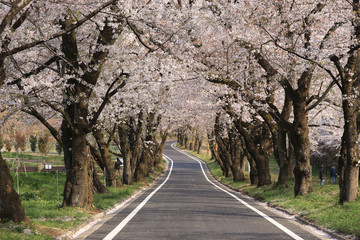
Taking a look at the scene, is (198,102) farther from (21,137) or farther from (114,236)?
(21,137)

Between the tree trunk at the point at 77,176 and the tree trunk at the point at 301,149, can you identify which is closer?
the tree trunk at the point at 77,176

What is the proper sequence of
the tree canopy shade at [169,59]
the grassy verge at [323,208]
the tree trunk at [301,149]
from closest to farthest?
1. the grassy verge at [323,208]
2. the tree canopy shade at [169,59]
3. the tree trunk at [301,149]

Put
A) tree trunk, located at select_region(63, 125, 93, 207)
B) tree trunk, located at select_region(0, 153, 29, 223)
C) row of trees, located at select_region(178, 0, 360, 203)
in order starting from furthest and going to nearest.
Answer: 1. tree trunk, located at select_region(63, 125, 93, 207)
2. row of trees, located at select_region(178, 0, 360, 203)
3. tree trunk, located at select_region(0, 153, 29, 223)

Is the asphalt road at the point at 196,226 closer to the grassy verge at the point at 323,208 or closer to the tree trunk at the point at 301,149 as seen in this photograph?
the grassy verge at the point at 323,208

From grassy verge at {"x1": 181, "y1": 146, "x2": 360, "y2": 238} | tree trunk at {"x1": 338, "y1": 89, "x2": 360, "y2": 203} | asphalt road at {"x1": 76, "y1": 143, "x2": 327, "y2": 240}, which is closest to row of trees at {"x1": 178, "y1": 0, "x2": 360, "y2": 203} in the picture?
tree trunk at {"x1": 338, "y1": 89, "x2": 360, "y2": 203}

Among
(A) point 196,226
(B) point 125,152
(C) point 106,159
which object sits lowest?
(A) point 196,226

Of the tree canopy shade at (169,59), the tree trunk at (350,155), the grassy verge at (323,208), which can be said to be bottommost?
the grassy verge at (323,208)

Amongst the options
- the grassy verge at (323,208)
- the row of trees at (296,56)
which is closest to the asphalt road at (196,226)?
the grassy verge at (323,208)

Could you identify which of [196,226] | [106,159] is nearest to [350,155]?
[196,226]

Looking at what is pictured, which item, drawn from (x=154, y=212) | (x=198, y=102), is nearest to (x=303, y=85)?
(x=154, y=212)

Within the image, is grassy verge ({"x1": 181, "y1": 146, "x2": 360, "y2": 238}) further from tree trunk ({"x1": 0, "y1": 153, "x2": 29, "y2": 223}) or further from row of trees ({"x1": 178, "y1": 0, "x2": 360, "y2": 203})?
tree trunk ({"x1": 0, "y1": 153, "x2": 29, "y2": 223})

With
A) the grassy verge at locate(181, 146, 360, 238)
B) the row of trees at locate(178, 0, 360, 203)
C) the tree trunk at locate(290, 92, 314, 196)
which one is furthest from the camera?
the tree trunk at locate(290, 92, 314, 196)

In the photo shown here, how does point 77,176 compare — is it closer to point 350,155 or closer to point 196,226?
point 196,226

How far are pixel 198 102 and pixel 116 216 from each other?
60.7 feet
